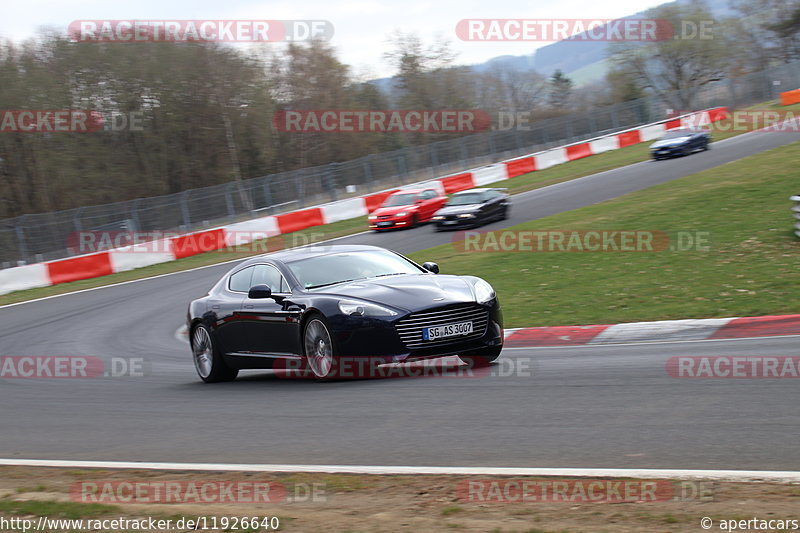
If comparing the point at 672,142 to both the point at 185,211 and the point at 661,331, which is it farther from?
the point at 661,331

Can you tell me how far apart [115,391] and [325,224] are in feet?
73.9

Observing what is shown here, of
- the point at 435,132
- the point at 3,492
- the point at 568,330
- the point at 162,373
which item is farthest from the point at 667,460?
the point at 435,132

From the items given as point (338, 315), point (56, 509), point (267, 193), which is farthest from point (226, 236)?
point (56, 509)

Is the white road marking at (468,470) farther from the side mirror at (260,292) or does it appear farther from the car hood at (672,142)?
the car hood at (672,142)

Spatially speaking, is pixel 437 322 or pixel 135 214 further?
pixel 135 214

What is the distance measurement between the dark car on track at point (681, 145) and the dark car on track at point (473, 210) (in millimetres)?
10346

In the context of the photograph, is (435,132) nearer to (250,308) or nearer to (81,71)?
(81,71)

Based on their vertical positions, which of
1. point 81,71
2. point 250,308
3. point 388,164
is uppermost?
point 81,71

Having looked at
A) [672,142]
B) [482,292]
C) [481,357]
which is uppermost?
[672,142]

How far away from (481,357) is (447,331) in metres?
1.08

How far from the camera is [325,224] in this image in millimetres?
32719

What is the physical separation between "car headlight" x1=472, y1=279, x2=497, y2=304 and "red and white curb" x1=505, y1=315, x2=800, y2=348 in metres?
2.30

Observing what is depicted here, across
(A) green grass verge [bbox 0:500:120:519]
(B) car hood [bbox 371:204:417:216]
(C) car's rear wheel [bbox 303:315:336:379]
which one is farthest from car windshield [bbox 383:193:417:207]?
(A) green grass verge [bbox 0:500:120:519]

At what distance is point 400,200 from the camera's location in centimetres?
2952
